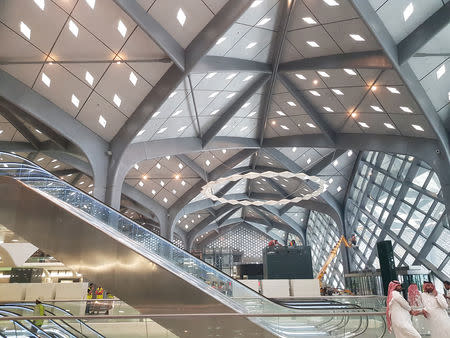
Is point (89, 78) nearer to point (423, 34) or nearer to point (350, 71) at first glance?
point (350, 71)

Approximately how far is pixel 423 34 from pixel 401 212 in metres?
17.9

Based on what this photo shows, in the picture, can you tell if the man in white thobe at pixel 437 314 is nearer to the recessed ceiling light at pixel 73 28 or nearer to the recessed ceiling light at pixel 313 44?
the recessed ceiling light at pixel 313 44

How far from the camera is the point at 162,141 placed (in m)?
27.6

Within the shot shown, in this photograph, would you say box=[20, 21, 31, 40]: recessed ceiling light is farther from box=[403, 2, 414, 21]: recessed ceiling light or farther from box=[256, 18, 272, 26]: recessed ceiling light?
box=[403, 2, 414, 21]: recessed ceiling light

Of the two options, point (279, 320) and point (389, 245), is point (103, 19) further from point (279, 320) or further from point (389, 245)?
point (389, 245)

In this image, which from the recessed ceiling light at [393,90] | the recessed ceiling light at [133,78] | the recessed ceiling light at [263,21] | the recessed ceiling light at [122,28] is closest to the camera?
the recessed ceiling light at [122,28]

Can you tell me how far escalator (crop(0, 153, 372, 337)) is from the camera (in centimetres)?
1120

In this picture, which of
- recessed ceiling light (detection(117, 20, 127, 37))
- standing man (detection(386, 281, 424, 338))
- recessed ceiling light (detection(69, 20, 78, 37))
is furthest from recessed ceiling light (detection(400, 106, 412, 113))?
recessed ceiling light (detection(69, 20, 78, 37))

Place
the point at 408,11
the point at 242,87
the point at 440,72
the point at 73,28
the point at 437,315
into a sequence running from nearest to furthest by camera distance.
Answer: the point at 437,315, the point at 408,11, the point at 73,28, the point at 440,72, the point at 242,87

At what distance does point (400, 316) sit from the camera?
6.29 meters

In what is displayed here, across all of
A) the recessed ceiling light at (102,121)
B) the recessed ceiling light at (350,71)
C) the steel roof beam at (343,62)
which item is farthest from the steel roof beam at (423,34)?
the recessed ceiling light at (102,121)

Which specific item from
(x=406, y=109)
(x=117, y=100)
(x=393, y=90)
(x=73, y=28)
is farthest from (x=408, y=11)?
(x=117, y=100)

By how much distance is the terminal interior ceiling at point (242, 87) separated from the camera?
658 inches

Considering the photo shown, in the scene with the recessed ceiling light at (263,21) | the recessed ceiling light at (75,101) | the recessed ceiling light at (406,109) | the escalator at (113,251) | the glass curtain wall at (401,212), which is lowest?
the escalator at (113,251)
